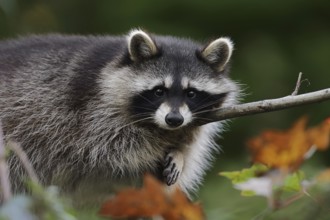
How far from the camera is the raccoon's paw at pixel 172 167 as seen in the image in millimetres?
5963

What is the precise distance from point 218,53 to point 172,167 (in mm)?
979

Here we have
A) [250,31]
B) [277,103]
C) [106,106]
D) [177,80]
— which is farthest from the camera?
[250,31]

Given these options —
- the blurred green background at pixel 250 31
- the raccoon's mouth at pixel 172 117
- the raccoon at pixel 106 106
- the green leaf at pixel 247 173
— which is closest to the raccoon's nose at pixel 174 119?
the raccoon's mouth at pixel 172 117

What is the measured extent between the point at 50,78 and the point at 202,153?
57.2 inches

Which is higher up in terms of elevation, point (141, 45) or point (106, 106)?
point (141, 45)

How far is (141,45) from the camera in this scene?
6.09 metres

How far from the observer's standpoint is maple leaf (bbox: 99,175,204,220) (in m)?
2.28

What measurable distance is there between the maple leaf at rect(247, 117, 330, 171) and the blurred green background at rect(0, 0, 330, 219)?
368 inches

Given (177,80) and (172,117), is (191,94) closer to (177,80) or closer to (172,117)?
(177,80)

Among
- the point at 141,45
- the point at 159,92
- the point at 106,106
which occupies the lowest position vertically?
Result: the point at 106,106

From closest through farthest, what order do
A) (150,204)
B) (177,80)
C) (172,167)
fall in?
(150,204), (177,80), (172,167)

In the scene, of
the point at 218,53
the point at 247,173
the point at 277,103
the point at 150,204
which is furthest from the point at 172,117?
the point at 150,204

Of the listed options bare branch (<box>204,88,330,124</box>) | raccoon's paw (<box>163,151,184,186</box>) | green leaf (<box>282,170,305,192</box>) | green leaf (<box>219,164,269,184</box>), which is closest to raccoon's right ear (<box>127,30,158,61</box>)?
raccoon's paw (<box>163,151,184,186</box>)

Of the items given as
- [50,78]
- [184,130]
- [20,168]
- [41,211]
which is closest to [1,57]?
[50,78]
